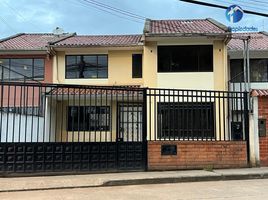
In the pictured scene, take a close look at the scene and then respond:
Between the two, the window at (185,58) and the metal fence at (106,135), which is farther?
the window at (185,58)

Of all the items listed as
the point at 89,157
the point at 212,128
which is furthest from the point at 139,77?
the point at 89,157

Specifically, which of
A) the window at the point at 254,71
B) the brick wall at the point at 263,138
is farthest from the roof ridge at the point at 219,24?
the brick wall at the point at 263,138

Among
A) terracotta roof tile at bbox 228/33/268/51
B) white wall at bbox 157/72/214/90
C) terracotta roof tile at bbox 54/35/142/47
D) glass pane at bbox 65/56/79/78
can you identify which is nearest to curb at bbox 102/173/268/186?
white wall at bbox 157/72/214/90

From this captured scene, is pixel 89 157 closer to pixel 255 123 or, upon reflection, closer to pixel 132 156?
pixel 132 156

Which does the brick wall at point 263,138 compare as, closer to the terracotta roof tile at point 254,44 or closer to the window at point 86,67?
the terracotta roof tile at point 254,44

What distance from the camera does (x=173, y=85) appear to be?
71.0 ft

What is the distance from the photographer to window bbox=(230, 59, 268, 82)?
22.8m

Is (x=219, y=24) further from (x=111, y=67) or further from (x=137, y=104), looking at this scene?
(x=137, y=104)

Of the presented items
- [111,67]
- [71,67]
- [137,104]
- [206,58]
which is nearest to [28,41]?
[71,67]

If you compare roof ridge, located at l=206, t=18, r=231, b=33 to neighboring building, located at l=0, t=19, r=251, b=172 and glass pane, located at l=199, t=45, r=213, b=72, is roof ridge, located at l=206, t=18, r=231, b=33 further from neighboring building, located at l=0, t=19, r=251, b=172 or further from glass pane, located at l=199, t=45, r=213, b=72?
glass pane, located at l=199, t=45, r=213, b=72

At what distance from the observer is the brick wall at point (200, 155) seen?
505 inches

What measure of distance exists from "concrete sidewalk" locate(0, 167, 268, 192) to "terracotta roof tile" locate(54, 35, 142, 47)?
39.1ft

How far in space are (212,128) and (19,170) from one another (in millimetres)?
6546

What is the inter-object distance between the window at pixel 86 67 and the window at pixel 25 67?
1.63 metres
